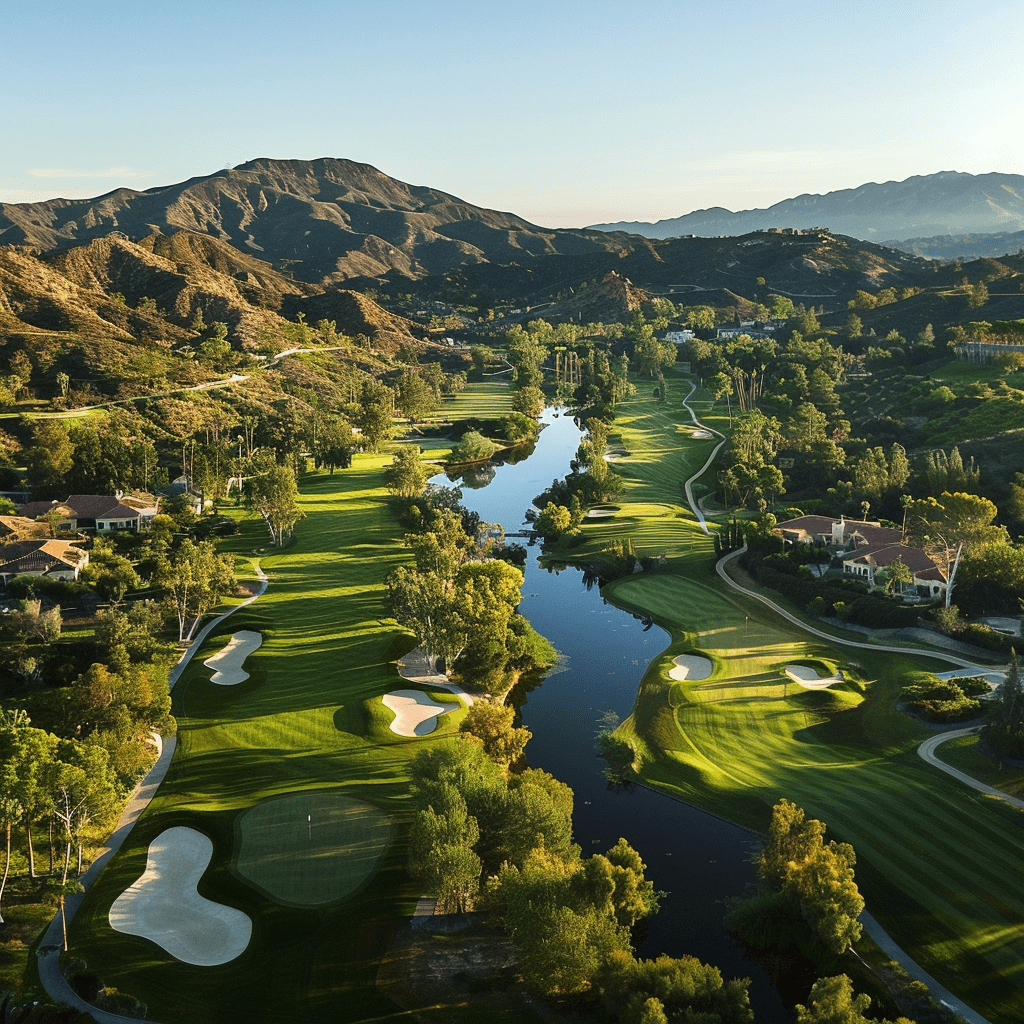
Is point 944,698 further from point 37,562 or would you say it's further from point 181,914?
point 37,562

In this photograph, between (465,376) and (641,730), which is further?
(465,376)

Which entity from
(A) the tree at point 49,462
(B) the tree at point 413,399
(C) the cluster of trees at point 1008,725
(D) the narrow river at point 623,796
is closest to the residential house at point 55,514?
(A) the tree at point 49,462

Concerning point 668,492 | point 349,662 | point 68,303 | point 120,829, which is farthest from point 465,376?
point 120,829

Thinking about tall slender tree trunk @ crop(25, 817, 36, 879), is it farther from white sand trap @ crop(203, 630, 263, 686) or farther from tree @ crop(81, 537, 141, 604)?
tree @ crop(81, 537, 141, 604)

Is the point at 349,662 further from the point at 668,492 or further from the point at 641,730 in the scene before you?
the point at 668,492

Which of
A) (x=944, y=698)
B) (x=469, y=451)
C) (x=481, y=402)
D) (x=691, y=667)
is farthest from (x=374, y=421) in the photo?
(x=944, y=698)

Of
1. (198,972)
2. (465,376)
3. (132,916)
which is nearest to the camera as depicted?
(198,972)

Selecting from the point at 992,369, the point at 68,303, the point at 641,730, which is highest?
the point at 68,303
